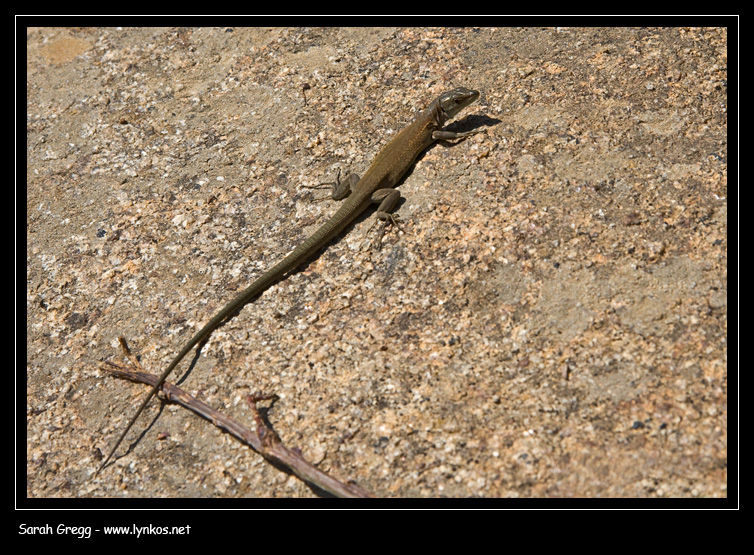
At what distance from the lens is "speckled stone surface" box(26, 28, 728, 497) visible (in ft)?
10.8

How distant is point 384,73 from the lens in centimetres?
539

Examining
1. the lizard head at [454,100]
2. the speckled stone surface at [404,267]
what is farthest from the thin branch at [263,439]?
the lizard head at [454,100]

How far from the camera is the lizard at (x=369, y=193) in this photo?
13.1ft

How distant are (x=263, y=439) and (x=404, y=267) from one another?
1.40 meters

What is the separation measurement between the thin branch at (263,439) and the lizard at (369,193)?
0.13m

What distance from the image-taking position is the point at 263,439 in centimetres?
327

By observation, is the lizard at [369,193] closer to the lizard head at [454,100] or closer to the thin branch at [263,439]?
the lizard head at [454,100]

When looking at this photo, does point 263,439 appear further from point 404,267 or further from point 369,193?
point 369,193

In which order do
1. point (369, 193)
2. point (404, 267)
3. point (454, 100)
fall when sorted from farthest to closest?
1. point (454, 100)
2. point (369, 193)
3. point (404, 267)

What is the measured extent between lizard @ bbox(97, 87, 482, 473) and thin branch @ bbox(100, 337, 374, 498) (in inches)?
5.1

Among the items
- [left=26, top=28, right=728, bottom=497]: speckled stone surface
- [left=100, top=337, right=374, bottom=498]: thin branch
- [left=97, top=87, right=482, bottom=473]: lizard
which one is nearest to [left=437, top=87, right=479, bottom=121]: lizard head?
[left=97, top=87, right=482, bottom=473]: lizard

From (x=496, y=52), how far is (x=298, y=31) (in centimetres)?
182

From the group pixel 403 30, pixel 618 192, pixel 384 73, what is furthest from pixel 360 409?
pixel 403 30

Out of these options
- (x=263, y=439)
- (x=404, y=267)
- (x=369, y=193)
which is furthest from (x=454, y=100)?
(x=263, y=439)
